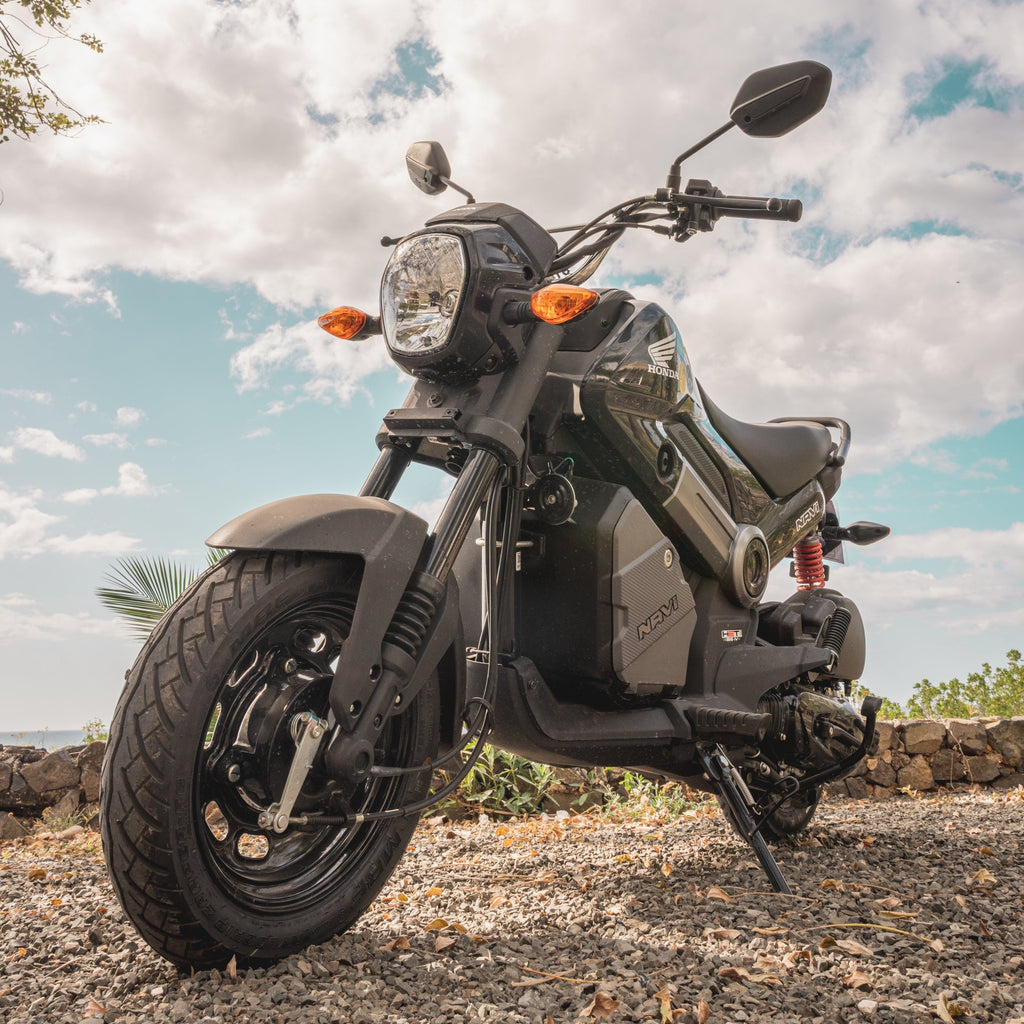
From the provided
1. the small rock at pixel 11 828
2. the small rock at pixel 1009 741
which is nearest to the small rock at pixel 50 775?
the small rock at pixel 11 828

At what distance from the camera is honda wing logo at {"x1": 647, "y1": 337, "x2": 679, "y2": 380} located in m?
2.99

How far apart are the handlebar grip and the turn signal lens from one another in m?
1.13

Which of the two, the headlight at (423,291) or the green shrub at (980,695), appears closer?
the headlight at (423,291)

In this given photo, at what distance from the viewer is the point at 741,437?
3.49 m

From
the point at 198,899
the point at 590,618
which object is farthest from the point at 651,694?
the point at 198,899

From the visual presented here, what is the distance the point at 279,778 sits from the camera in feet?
6.76

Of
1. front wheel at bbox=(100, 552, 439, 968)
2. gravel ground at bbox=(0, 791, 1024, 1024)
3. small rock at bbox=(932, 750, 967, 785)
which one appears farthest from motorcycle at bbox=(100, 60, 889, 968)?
small rock at bbox=(932, 750, 967, 785)

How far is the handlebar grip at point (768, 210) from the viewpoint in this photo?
2.82 metres

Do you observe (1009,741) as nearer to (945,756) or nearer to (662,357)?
(945,756)

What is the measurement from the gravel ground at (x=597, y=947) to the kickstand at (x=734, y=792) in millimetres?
110

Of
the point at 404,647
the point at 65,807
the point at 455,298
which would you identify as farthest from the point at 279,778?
the point at 65,807

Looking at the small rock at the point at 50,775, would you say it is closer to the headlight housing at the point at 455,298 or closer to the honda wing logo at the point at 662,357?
the headlight housing at the point at 455,298

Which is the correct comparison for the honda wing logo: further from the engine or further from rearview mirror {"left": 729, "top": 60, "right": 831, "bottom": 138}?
the engine

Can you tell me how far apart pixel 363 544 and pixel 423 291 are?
0.74 m
